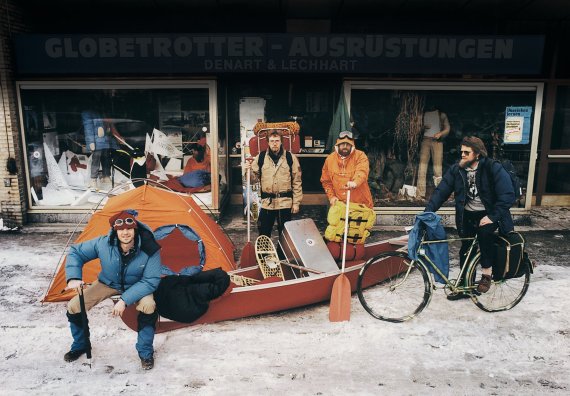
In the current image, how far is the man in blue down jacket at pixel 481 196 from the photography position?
5355 mm

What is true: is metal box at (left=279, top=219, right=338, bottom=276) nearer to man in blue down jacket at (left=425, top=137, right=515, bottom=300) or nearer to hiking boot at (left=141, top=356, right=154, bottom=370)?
man in blue down jacket at (left=425, top=137, right=515, bottom=300)

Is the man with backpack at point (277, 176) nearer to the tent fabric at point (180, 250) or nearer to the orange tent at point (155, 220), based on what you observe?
the orange tent at point (155, 220)

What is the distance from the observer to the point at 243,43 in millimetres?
8320

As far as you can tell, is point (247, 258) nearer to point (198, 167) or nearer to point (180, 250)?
point (180, 250)

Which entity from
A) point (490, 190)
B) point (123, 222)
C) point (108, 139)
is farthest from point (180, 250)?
point (108, 139)

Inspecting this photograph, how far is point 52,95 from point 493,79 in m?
8.87

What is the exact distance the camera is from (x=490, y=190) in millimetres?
5461

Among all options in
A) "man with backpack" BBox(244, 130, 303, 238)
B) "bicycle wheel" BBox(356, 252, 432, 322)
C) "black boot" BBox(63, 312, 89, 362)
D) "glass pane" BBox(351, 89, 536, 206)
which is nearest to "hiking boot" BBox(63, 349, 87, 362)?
"black boot" BBox(63, 312, 89, 362)

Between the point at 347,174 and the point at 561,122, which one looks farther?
the point at 561,122

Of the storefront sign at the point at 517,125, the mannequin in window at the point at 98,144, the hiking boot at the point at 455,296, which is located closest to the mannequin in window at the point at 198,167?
the mannequin in window at the point at 98,144

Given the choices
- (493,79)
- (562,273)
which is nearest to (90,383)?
(562,273)

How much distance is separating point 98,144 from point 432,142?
699 centimetres

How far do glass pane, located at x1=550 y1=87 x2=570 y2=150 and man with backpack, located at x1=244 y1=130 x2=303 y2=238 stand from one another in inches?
287

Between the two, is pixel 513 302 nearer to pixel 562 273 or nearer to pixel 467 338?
pixel 467 338
